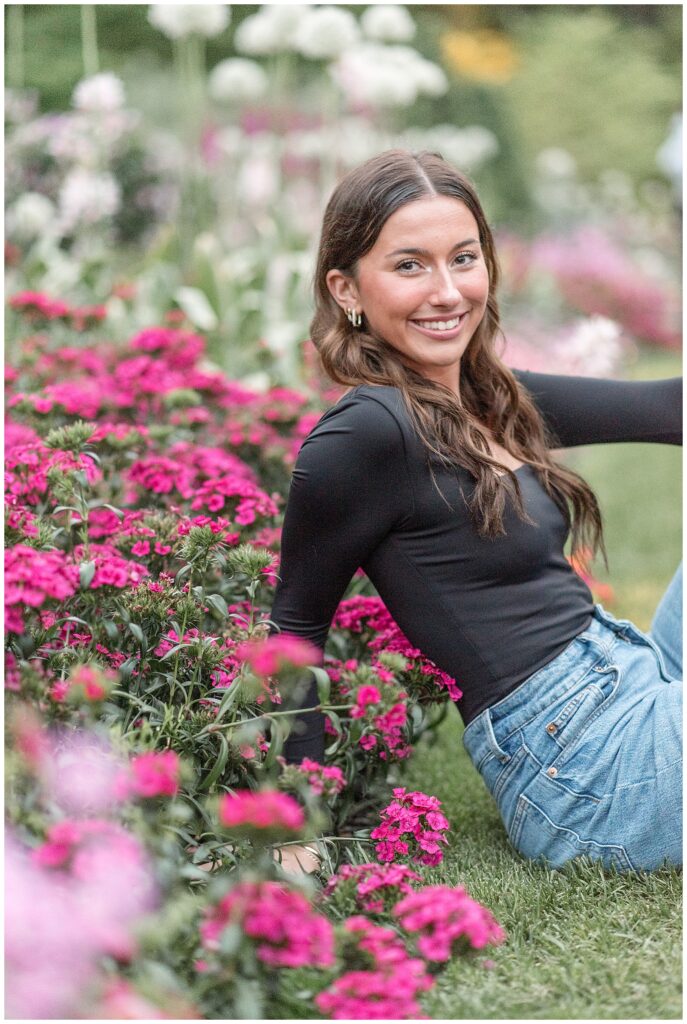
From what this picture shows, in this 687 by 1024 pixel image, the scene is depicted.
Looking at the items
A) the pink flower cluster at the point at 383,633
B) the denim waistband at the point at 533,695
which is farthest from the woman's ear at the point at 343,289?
the denim waistband at the point at 533,695

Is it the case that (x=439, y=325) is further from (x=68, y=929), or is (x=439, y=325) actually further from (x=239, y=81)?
(x=239, y=81)

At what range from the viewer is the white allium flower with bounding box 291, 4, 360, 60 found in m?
4.73

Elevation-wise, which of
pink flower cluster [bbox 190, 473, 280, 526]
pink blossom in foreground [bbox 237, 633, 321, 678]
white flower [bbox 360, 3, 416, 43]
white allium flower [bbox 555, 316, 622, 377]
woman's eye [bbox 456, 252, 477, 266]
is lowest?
pink blossom in foreground [bbox 237, 633, 321, 678]

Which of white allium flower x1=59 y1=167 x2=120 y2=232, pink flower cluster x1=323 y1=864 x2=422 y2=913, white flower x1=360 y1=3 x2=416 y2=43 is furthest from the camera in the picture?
white flower x1=360 y1=3 x2=416 y2=43

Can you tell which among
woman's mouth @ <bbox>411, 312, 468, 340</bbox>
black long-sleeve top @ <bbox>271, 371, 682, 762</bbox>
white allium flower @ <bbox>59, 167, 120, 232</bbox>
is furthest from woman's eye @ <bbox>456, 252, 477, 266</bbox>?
white allium flower @ <bbox>59, 167, 120, 232</bbox>

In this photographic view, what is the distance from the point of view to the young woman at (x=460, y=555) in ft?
6.14

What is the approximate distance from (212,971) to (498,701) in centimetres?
78

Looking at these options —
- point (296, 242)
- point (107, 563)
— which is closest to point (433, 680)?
point (107, 563)

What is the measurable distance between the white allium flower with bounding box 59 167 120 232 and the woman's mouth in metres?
3.17

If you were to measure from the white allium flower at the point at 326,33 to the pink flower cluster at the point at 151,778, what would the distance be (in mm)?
4135

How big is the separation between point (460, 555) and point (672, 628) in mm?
597

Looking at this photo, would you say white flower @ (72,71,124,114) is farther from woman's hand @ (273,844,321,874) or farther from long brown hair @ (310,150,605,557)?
woman's hand @ (273,844,321,874)

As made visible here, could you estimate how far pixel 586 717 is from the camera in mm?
1925

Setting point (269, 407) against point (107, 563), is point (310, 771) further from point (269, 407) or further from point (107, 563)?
point (269, 407)
